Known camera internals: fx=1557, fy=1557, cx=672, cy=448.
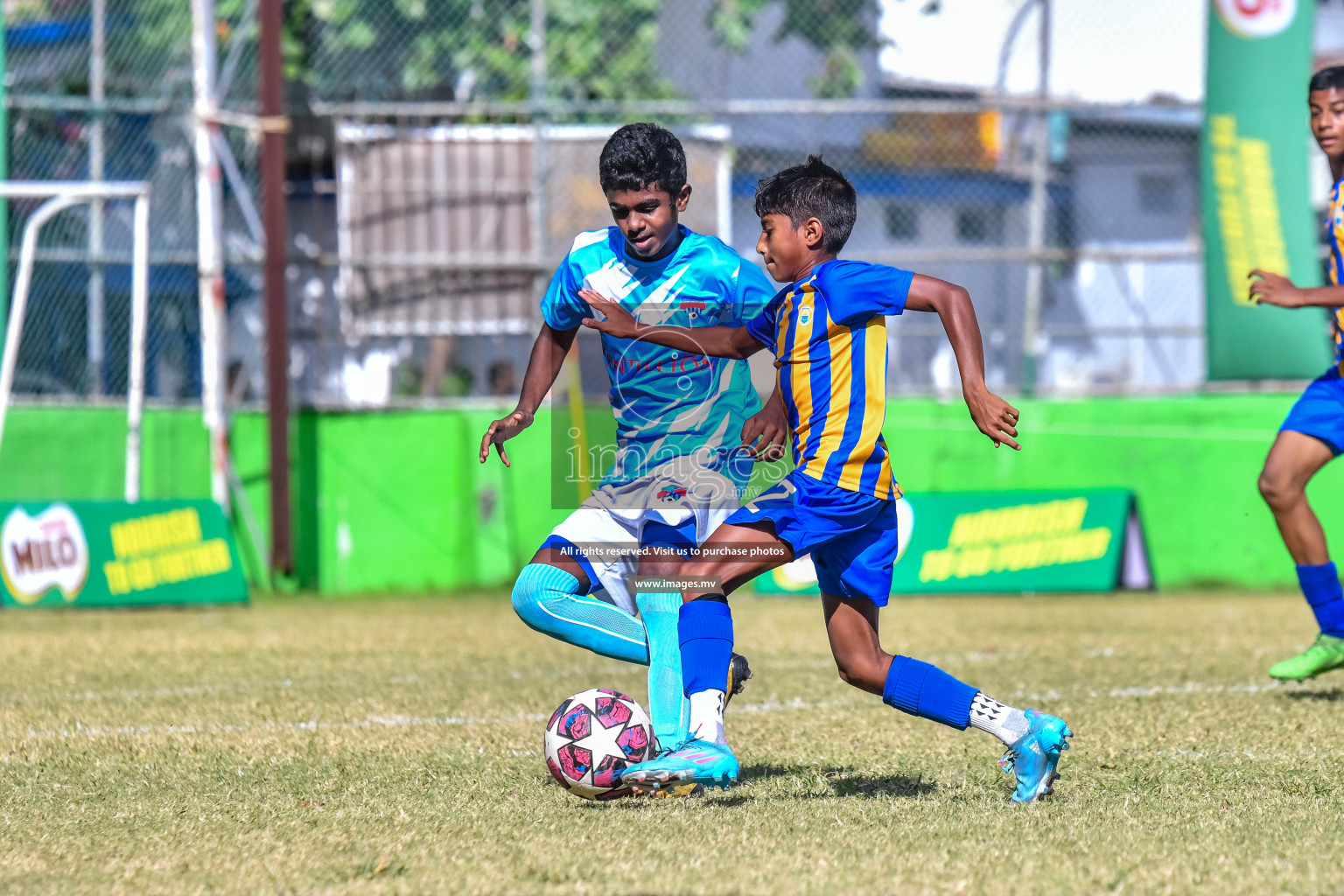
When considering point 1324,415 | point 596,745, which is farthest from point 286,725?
point 1324,415

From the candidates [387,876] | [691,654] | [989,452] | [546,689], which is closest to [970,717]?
[691,654]

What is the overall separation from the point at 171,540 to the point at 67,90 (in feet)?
13.8

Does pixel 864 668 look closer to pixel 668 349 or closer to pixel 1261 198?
pixel 668 349

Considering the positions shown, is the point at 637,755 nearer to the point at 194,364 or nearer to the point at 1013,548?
the point at 1013,548

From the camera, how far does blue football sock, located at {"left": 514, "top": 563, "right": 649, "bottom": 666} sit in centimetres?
432

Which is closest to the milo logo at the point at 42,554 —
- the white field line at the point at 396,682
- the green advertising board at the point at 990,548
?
the white field line at the point at 396,682

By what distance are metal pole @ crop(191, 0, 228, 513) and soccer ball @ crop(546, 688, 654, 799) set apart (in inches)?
329

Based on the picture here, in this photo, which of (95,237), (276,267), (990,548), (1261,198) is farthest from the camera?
(95,237)

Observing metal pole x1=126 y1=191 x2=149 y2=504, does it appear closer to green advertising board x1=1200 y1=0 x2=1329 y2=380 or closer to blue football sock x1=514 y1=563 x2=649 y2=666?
blue football sock x1=514 y1=563 x2=649 y2=666

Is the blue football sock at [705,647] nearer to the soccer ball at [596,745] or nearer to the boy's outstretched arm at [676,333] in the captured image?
the soccer ball at [596,745]

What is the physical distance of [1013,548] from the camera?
11.0 meters

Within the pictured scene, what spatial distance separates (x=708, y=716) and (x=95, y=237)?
9520 millimetres

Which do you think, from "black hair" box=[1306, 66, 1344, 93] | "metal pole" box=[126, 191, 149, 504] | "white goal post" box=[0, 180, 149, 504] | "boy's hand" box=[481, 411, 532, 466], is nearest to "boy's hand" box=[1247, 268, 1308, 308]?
"black hair" box=[1306, 66, 1344, 93]

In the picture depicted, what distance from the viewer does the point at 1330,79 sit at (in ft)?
19.0
